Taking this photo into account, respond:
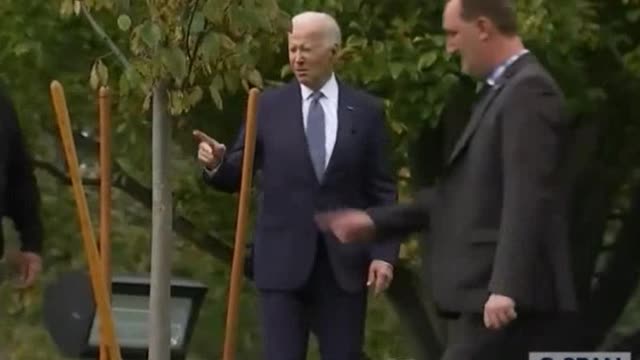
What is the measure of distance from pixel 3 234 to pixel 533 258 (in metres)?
2.68

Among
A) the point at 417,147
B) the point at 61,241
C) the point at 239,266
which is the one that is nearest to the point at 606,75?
the point at 417,147

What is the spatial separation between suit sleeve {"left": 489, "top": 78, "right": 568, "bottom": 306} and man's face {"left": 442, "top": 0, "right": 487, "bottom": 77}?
0.18m

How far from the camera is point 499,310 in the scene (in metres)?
5.77

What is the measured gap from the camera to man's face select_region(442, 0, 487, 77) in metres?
6.02

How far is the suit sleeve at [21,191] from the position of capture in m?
7.57

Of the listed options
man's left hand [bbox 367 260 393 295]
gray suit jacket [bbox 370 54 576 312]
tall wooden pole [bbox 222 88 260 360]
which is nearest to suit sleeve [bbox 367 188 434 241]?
gray suit jacket [bbox 370 54 576 312]

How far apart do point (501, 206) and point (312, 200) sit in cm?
174

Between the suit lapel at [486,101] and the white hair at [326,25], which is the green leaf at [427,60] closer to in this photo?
the white hair at [326,25]

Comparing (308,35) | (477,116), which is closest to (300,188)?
(308,35)

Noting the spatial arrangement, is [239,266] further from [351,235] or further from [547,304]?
[547,304]

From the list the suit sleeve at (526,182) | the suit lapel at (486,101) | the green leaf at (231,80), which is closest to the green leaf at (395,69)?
the green leaf at (231,80)

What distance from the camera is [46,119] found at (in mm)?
15758

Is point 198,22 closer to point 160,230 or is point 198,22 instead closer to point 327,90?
point 160,230

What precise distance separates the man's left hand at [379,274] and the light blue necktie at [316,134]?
0.37m
